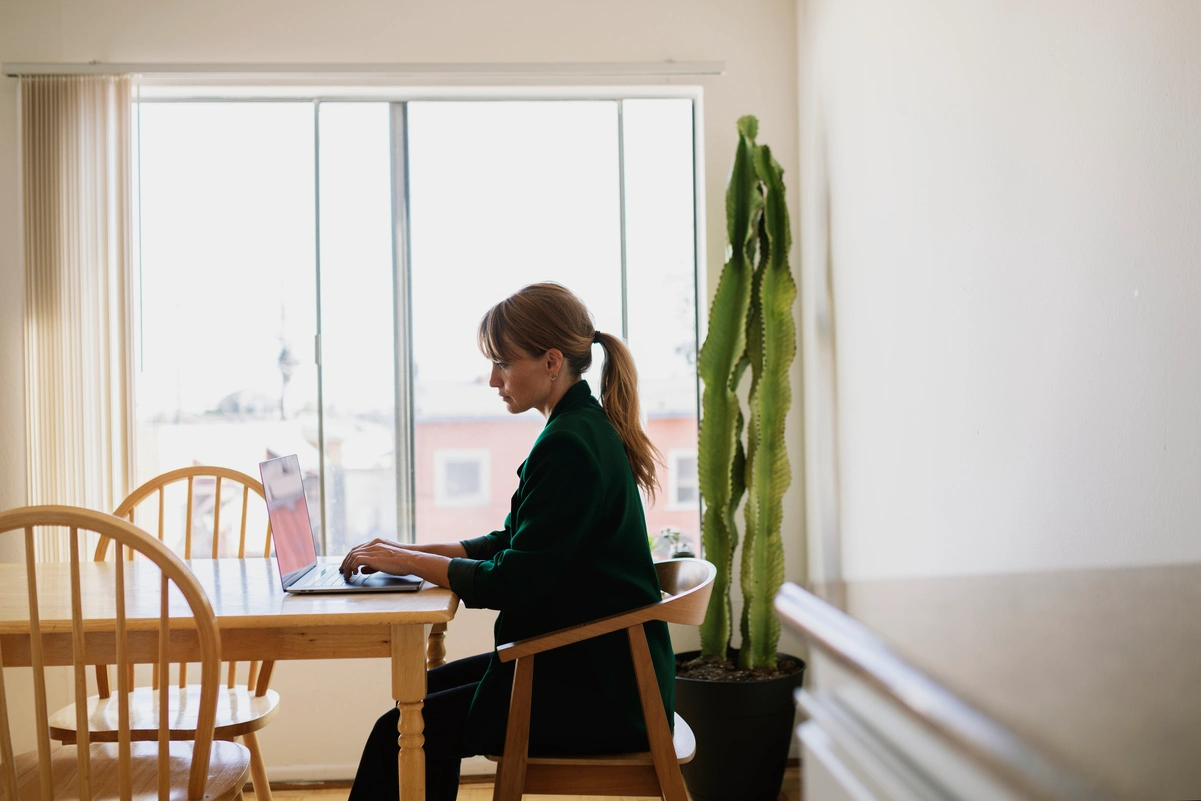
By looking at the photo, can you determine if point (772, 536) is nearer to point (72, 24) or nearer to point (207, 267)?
point (207, 267)

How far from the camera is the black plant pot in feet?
8.09

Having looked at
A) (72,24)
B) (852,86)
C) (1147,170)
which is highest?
(72,24)

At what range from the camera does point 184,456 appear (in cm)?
301

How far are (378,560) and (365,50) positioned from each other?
1846mm

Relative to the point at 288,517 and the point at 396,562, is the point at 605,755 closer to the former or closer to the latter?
the point at 396,562

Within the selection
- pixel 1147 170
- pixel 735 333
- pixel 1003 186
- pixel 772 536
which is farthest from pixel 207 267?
pixel 1147 170

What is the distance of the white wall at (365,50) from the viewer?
283cm

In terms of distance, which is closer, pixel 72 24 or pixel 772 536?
pixel 772 536

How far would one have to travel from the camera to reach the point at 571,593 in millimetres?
1677

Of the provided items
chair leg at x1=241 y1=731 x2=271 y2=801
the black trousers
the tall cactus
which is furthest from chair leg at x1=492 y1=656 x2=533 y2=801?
the tall cactus

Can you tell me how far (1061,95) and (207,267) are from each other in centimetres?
257

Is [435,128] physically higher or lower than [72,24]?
lower

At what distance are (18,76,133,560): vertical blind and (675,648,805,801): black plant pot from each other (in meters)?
1.85

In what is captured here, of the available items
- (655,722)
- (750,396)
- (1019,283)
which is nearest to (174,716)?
(655,722)
